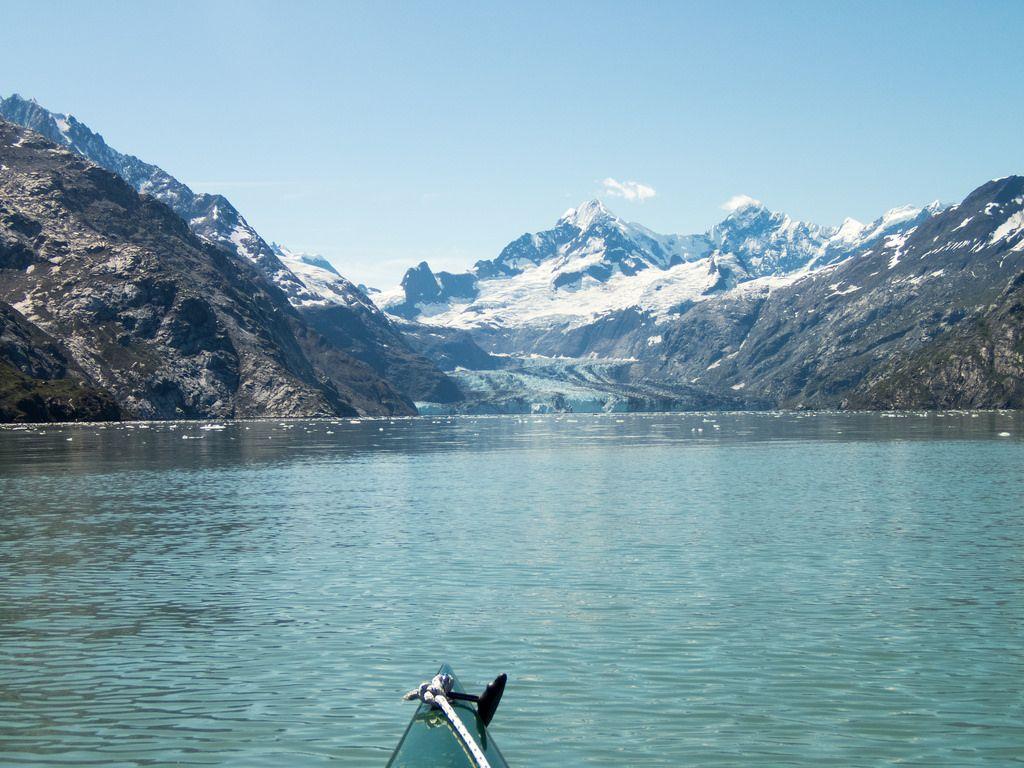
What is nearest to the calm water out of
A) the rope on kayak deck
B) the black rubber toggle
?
the rope on kayak deck

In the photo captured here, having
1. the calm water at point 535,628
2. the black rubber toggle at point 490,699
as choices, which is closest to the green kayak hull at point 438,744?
the black rubber toggle at point 490,699

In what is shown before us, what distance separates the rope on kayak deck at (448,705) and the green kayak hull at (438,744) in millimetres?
175

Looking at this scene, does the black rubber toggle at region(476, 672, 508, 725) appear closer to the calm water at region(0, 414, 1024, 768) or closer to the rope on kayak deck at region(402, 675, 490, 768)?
the rope on kayak deck at region(402, 675, 490, 768)

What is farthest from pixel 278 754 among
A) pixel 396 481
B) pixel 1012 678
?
pixel 396 481

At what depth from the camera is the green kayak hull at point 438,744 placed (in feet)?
69.2

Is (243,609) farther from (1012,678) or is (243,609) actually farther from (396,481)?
(396,481)

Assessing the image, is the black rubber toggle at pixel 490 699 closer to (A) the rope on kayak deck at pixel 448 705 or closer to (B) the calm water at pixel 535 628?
(A) the rope on kayak deck at pixel 448 705

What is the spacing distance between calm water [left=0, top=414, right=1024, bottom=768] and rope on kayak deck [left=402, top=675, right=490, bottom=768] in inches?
160

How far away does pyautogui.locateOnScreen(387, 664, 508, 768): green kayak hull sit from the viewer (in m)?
21.1

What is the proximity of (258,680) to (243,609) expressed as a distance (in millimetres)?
12093

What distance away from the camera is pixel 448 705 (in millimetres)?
22250

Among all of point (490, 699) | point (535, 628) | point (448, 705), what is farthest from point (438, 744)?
point (535, 628)

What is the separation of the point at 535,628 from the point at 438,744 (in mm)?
18993

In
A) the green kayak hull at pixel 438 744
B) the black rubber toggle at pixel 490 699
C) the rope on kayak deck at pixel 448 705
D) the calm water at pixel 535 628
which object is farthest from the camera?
the calm water at pixel 535 628
